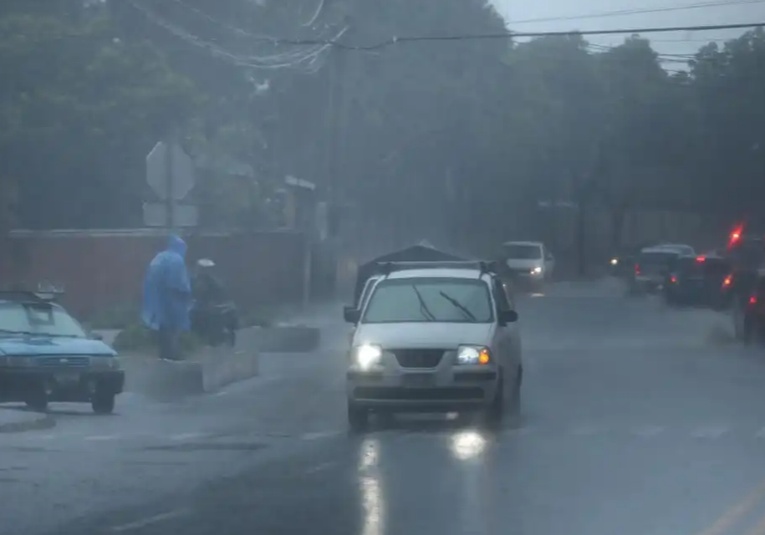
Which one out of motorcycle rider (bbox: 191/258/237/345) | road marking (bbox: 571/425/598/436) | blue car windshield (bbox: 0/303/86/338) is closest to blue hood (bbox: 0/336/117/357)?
blue car windshield (bbox: 0/303/86/338)

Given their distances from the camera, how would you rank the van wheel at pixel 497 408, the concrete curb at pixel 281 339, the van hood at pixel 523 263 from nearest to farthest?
the van wheel at pixel 497 408 < the concrete curb at pixel 281 339 < the van hood at pixel 523 263

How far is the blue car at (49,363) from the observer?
771 inches

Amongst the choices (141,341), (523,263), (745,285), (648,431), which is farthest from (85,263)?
(523,263)

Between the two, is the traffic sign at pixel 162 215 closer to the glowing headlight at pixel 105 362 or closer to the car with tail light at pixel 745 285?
the glowing headlight at pixel 105 362

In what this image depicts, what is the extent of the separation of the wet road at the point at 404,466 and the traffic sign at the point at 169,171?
3174mm

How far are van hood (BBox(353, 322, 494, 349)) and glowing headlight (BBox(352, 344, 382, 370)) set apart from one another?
0.08 meters

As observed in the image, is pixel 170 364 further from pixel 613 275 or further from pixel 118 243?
pixel 613 275

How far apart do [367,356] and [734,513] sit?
21.7 feet

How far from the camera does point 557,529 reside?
1094cm

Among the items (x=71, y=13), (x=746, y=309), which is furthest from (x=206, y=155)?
(x=746, y=309)

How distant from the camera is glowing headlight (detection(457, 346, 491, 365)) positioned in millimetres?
17422

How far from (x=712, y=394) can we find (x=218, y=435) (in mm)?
7660

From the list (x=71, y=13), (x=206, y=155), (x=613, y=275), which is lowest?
(x=613, y=275)

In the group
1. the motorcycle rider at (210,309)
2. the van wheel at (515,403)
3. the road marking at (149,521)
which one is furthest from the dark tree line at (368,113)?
the road marking at (149,521)
